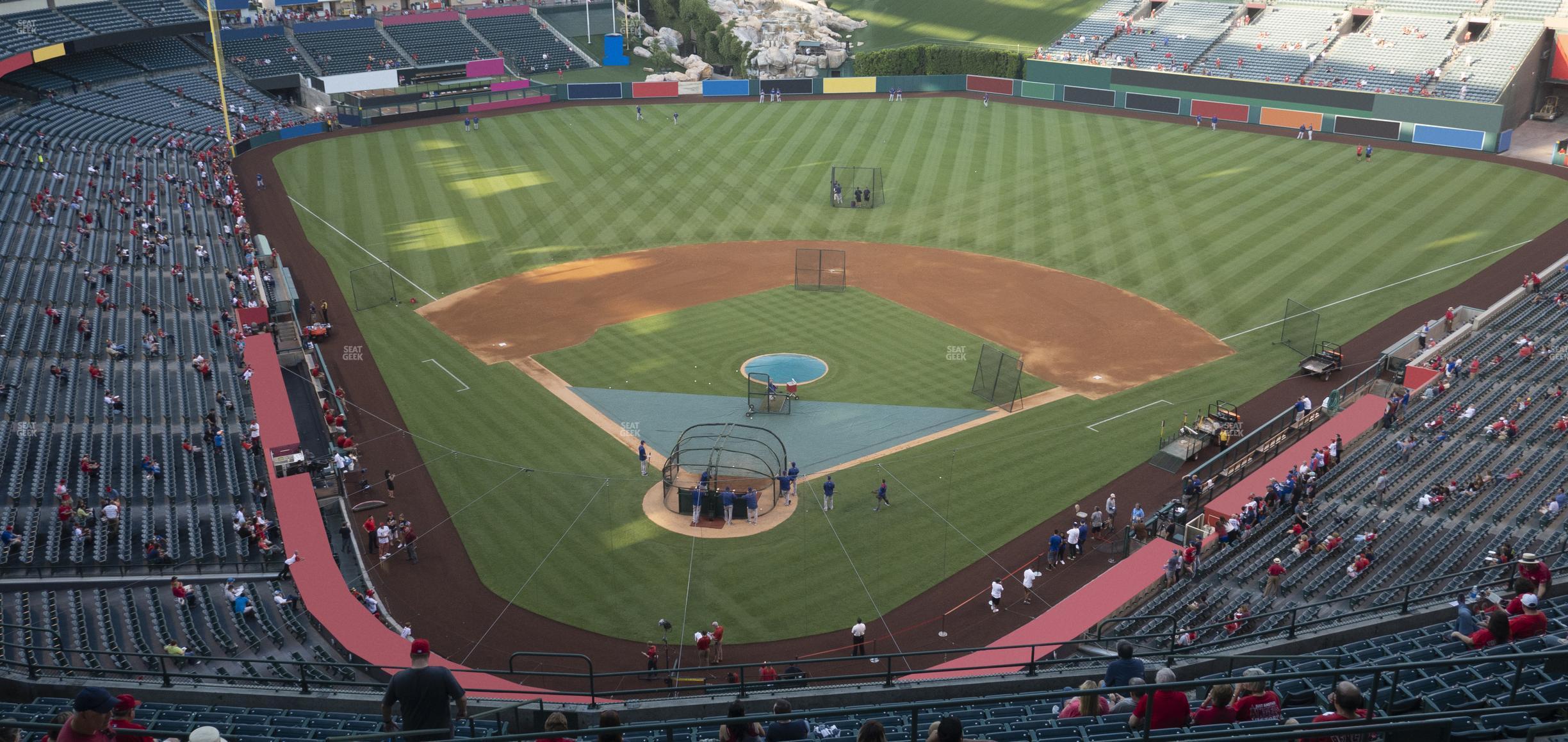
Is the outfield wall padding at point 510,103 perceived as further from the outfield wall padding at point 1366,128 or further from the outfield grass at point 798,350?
the outfield wall padding at point 1366,128

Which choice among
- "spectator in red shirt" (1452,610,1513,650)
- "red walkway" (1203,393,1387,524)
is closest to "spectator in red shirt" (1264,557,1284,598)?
"red walkway" (1203,393,1387,524)

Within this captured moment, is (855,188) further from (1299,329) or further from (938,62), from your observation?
(938,62)

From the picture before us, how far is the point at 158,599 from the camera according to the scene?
22.7 metres

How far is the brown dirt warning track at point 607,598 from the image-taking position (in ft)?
77.8

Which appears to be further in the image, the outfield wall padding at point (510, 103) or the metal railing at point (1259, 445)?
the outfield wall padding at point (510, 103)

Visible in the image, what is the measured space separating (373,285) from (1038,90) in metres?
46.2

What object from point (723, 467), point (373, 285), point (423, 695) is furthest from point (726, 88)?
point (423, 695)

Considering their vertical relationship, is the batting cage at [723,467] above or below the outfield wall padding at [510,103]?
below

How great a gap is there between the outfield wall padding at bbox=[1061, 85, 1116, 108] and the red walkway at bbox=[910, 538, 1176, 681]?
167 feet

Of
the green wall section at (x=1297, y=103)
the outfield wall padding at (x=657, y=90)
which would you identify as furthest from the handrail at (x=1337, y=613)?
the outfield wall padding at (x=657, y=90)

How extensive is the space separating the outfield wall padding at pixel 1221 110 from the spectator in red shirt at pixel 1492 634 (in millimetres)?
57450

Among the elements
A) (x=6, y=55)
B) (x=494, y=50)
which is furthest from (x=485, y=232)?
(x=494, y=50)

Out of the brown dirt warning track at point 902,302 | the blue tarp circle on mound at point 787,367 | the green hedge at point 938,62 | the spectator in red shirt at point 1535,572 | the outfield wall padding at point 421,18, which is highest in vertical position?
the outfield wall padding at point 421,18

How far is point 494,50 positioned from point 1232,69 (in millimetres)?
55343
